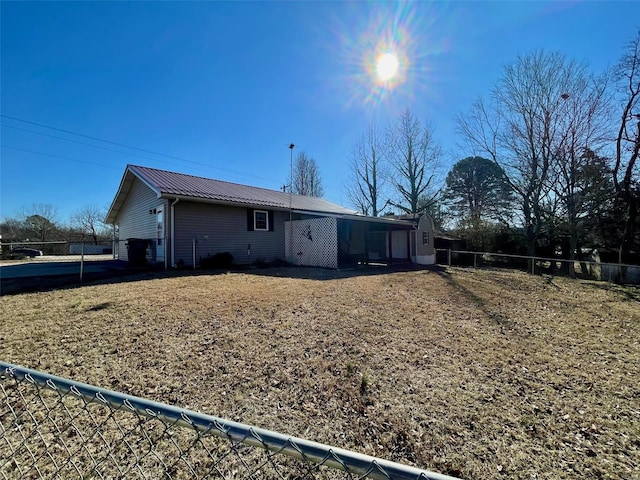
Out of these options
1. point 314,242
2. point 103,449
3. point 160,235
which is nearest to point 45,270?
point 160,235

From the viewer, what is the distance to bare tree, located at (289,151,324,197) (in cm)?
2919

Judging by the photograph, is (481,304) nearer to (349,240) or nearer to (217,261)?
(217,261)

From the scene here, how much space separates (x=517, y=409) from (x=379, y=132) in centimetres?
2514

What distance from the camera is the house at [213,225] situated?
1047 cm

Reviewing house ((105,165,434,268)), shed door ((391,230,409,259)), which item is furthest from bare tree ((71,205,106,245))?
shed door ((391,230,409,259))

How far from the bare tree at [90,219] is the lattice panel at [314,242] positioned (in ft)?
99.9

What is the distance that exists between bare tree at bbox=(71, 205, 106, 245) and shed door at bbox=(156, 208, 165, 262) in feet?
91.4

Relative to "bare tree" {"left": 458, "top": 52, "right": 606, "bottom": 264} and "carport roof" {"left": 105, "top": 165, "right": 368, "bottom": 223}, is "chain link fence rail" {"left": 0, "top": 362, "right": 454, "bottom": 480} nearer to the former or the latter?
"carport roof" {"left": 105, "top": 165, "right": 368, "bottom": 223}

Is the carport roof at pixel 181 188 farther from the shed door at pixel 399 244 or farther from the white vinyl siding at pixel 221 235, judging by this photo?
the shed door at pixel 399 244

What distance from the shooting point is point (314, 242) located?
12188 mm

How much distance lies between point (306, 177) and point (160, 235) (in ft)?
66.9

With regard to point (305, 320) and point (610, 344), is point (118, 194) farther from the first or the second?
point (610, 344)

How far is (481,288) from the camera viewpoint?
26.9 feet

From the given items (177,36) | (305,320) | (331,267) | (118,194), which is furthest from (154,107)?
(305,320)
